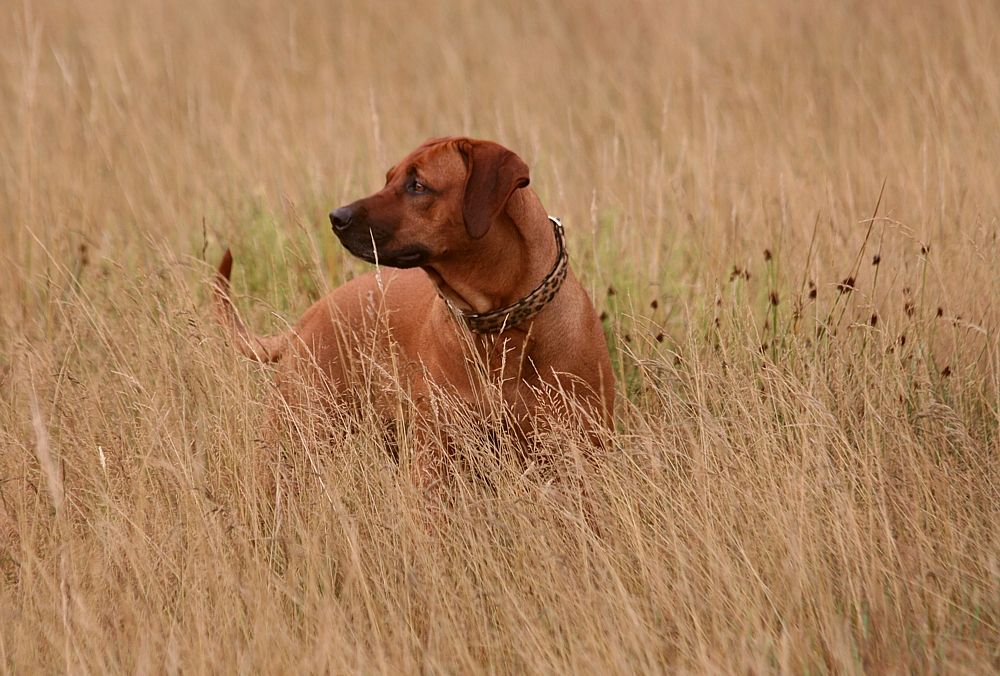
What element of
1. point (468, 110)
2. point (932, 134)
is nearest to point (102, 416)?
point (468, 110)

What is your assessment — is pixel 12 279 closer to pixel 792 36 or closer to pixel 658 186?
pixel 658 186

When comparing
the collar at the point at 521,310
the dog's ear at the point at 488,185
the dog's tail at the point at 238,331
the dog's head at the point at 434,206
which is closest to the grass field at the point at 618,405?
the dog's tail at the point at 238,331

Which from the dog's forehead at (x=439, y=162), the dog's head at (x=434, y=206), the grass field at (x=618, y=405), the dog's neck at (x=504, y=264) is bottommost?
the grass field at (x=618, y=405)

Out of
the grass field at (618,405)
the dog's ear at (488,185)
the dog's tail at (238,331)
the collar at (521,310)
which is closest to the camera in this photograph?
the grass field at (618,405)

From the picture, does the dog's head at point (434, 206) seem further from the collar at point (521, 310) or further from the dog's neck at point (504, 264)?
the collar at point (521, 310)

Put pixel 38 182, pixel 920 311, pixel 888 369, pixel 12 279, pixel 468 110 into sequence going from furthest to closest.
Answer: pixel 468 110
pixel 38 182
pixel 12 279
pixel 920 311
pixel 888 369

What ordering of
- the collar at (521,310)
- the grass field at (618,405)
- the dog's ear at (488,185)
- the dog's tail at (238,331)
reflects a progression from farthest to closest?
the dog's tail at (238,331)
the collar at (521,310)
the dog's ear at (488,185)
the grass field at (618,405)

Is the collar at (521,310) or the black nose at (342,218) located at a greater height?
the black nose at (342,218)

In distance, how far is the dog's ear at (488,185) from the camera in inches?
148

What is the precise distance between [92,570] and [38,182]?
3213 millimetres

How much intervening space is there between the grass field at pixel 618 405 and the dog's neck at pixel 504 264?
0.47 metres

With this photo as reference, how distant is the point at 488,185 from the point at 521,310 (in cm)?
40

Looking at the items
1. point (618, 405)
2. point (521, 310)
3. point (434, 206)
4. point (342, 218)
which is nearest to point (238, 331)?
point (342, 218)

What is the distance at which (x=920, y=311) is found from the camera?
4.32 m
